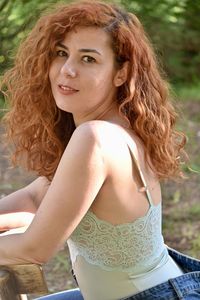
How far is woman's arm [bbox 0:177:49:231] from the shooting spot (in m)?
2.62

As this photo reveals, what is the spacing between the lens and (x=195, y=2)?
744 cm

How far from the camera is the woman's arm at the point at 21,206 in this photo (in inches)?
103

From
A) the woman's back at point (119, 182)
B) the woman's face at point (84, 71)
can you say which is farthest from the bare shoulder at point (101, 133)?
the woman's face at point (84, 71)

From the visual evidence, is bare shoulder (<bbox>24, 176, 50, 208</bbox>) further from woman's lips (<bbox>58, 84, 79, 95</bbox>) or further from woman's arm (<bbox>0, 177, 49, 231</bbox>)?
woman's lips (<bbox>58, 84, 79, 95</bbox>)

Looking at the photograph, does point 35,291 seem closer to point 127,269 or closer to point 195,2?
point 127,269

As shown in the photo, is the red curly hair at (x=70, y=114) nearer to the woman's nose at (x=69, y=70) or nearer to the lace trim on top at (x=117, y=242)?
the woman's nose at (x=69, y=70)

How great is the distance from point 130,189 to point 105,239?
0.16m

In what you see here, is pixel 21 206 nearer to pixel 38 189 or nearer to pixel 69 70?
pixel 38 189

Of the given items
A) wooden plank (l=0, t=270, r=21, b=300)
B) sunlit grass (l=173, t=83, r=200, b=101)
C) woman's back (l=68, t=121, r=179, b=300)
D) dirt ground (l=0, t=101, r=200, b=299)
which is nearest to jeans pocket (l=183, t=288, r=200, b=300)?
woman's back (l=68, t=121, r=179, b=300)

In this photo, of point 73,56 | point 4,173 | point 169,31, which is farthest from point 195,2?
point 73,56

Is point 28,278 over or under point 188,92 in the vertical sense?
over

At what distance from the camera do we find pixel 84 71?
2.39 meters

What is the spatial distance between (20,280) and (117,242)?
29 cm

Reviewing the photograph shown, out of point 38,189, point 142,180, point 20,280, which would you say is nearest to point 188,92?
point 38,189
